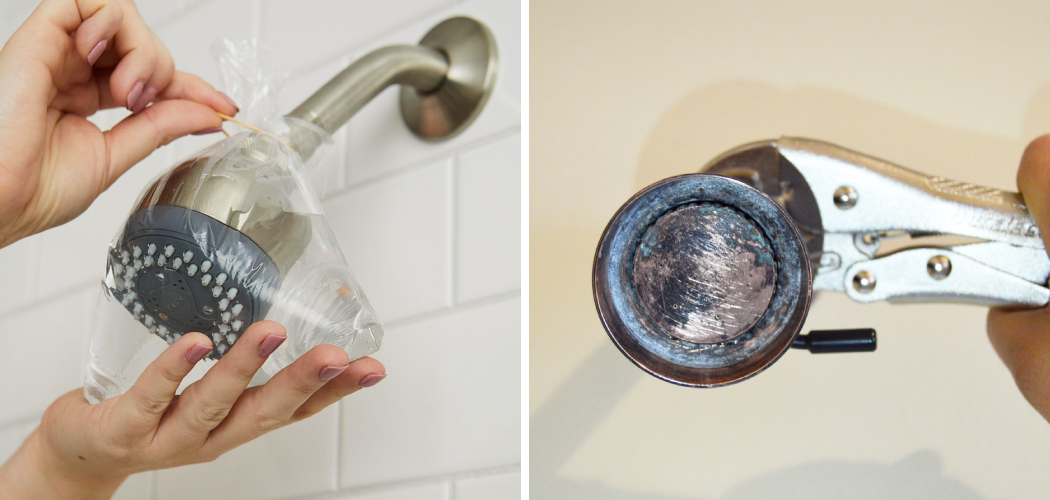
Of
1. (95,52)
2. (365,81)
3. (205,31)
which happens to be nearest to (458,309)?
(365,81)

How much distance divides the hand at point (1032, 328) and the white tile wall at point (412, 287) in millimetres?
323

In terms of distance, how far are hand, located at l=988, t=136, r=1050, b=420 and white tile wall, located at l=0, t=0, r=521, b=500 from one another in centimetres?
32

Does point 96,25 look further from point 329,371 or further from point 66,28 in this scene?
point 329,371

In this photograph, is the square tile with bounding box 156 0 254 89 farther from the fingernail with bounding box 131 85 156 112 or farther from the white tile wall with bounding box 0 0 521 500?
Answer: the fingernail with bounding box 131 85 156 112

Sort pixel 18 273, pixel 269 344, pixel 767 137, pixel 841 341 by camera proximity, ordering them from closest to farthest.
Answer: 1. pixel 269 344
2. pixel 841 341
3. pixel 767 137
4. pixel 18 273

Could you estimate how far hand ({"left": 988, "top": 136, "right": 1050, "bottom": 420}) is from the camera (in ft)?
1.49

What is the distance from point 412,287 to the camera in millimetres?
607

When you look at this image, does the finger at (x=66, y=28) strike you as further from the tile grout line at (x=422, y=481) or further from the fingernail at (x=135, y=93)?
the tile grout line at (x=422, y=481)

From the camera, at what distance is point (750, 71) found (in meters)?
0.70

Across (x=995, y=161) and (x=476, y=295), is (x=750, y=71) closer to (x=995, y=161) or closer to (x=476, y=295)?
(x=995, y=161)

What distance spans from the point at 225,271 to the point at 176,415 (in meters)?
0.13

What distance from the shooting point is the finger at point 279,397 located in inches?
14.2

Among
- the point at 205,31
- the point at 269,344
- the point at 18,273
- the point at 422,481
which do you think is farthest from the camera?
the point at 18,273

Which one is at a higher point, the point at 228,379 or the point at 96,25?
the point at 96,25
